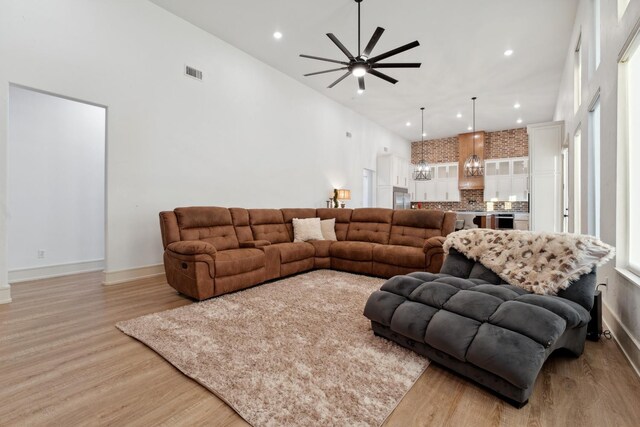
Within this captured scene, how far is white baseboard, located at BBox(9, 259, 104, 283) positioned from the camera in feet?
12.8

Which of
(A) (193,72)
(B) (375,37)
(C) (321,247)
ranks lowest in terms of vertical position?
(C) (321,247)

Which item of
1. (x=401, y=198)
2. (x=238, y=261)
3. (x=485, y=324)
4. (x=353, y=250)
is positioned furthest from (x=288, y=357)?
(x=401, y=198)

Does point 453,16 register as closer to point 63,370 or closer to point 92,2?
point 92,2

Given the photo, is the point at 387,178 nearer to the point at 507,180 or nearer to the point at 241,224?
the point at 507,180

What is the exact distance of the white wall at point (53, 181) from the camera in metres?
4.02

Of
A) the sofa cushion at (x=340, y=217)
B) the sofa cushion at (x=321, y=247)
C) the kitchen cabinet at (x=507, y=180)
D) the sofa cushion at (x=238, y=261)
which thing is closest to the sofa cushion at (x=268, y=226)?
the sofa cushion at (x=321, y=247)

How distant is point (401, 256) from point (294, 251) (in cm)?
149

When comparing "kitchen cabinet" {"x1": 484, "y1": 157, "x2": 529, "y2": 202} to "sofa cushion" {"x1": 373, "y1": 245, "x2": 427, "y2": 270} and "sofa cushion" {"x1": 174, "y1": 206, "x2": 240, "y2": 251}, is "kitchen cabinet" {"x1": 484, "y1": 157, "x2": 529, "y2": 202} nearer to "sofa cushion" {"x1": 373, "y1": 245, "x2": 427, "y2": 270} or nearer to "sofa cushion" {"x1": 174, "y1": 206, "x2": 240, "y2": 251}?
"sofa cushion" {"x1": 373, "y1": 245, "x2": 427, "y2": 270}

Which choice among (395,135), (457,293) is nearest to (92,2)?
(457,293)

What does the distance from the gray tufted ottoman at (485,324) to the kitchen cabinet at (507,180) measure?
850cm

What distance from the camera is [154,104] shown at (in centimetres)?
418

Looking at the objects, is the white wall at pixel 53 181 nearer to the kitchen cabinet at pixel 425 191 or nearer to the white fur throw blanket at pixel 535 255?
the white fur throw blanket at pixel 535 255

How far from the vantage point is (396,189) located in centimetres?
948

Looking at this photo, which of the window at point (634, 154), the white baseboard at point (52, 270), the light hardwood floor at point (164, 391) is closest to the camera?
the light hardwood floor at point (164, 391)
